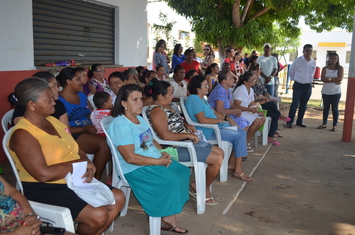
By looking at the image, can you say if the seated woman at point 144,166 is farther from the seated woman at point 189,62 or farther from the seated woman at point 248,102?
the seated woman at point 189,62

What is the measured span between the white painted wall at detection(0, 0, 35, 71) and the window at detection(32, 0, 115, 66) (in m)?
0.40

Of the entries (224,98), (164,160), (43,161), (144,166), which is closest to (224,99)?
(224,98)

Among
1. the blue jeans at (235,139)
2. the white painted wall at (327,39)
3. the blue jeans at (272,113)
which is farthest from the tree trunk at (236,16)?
the white painted wall at (327,39)

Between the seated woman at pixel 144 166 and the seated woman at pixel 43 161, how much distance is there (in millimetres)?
468

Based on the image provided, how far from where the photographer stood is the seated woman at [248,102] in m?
5.41

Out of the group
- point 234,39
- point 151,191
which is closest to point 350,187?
point 151,191

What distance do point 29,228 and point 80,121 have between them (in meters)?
2.13

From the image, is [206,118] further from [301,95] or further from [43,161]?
[301,95]

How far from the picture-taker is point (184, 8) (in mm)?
10680

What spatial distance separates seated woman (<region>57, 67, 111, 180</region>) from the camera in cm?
364

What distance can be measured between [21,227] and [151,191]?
47.6 inches

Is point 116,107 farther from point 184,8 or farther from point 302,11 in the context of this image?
point 302,11

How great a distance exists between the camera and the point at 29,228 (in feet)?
6.13

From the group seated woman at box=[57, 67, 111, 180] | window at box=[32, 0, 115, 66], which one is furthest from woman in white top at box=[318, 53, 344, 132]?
seated woman at box=[57, 67, 111, 180]
